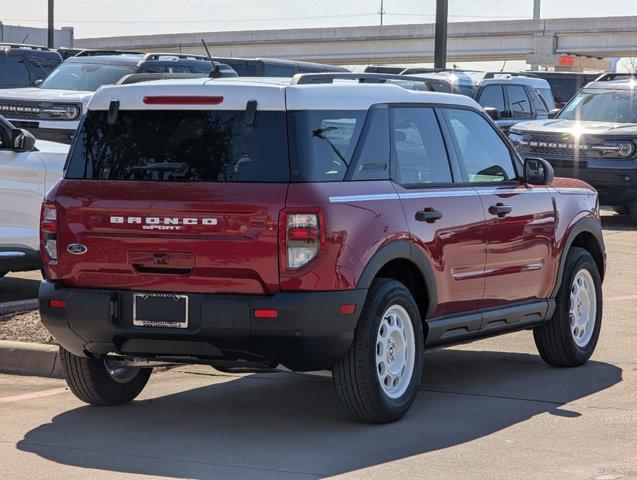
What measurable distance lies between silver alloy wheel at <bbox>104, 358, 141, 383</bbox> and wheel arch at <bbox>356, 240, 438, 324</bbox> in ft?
5.20

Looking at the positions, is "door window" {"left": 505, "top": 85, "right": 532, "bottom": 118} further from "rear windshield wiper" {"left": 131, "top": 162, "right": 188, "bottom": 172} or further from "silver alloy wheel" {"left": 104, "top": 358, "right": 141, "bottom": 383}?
"rear windshield wiper" {"left": 131, "top": 162, "right": 188, "bottom": 172}

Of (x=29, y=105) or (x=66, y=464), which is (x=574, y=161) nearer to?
(x=29, y=105)

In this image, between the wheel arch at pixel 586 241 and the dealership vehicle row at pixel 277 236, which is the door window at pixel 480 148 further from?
the wheel arch at pixel 586 241

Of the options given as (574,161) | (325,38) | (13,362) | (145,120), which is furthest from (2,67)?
(325,38)

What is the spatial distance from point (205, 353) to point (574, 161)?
12801mm

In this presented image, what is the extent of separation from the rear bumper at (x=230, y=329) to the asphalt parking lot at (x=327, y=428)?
444mm

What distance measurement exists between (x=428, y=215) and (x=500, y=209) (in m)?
0.90

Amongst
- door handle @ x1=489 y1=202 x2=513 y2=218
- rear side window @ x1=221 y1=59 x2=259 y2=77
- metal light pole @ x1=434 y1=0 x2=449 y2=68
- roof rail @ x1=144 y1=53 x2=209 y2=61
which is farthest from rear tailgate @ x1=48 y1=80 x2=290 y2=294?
metal light pole @ x1=434 y1=0 x2=449 y2=68

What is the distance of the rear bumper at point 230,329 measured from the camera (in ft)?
22.3

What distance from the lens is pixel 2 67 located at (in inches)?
1007

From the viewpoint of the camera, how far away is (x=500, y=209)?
838 centimetres

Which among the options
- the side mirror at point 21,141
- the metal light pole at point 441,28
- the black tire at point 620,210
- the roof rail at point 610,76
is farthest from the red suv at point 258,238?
the metal light pole at point 441,28

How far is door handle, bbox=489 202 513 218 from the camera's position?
8.30 metres

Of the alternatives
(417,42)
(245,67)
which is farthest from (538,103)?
(417,42)
